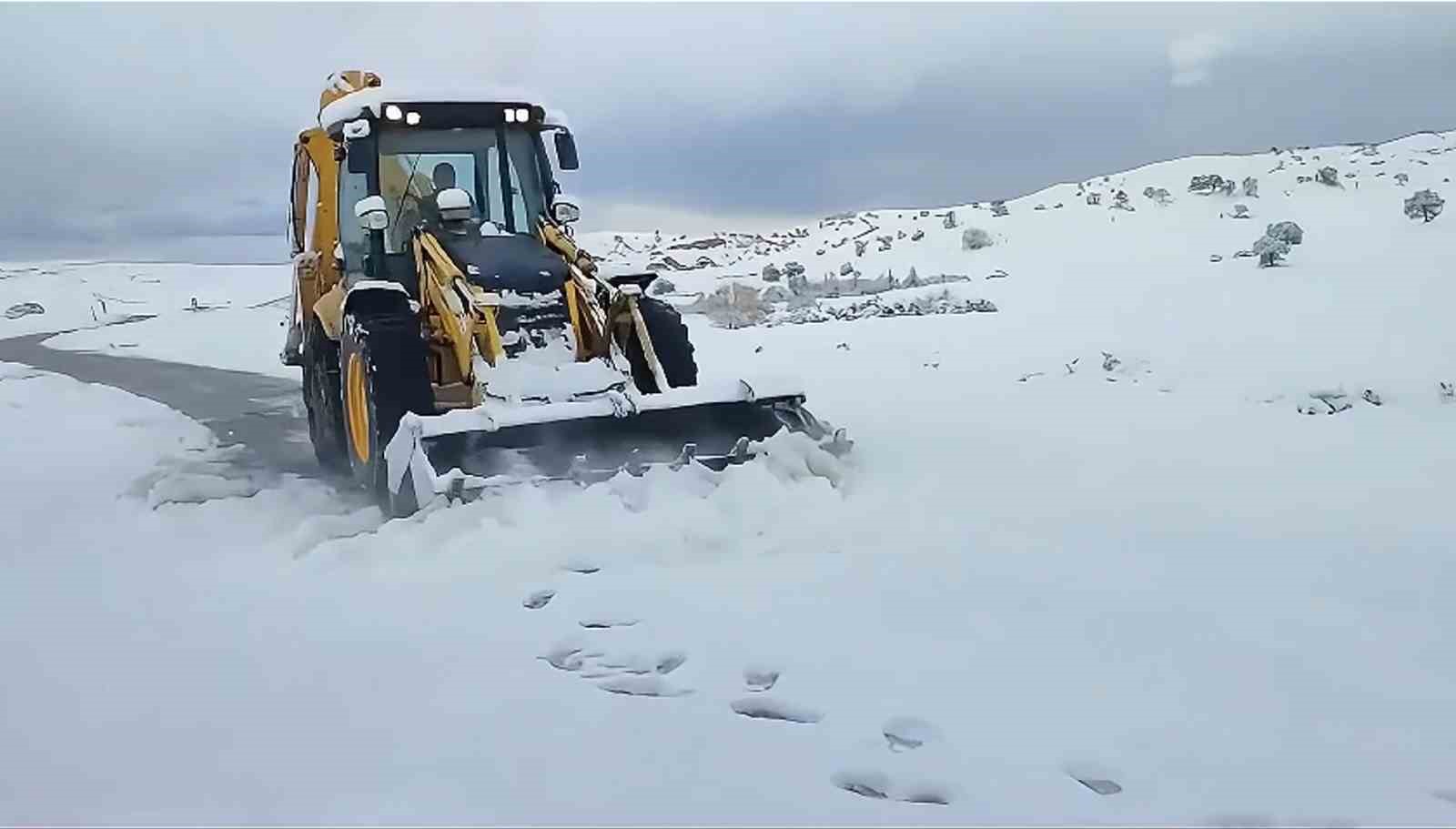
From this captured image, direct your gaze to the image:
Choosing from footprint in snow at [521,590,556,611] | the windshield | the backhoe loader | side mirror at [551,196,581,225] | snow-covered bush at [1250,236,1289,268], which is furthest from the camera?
snow-covered bush at [1250,236,1289,268]

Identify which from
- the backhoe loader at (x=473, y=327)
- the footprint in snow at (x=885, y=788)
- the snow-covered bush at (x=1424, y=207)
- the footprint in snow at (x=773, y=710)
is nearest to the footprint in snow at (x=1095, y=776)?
the footprint in snow at (x=885, y=788)

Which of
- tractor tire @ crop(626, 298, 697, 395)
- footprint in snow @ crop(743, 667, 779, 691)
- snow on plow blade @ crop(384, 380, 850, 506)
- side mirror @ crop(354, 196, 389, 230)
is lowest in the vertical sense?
footprint in snow @ crop(743, 667, 779, 691)

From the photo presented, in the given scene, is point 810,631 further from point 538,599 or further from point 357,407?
point 357,407

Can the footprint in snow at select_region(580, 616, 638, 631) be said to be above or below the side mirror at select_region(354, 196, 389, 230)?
below

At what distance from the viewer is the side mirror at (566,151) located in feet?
24.3

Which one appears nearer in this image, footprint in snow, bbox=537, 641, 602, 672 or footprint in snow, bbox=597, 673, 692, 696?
footprint in snow, bbox=597, 673, 692, 696

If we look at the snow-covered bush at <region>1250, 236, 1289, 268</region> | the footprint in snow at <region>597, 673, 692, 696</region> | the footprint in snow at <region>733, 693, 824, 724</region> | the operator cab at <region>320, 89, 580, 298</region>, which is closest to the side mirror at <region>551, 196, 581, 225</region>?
the operator cab at <region>320, 89, 580, 298</region>

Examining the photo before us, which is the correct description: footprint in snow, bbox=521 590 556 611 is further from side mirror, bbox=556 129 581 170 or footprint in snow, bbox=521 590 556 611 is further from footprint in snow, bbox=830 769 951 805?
side mirror, bbox=556 129 581 170

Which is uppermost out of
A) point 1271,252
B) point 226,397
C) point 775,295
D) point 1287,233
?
point 1287,233

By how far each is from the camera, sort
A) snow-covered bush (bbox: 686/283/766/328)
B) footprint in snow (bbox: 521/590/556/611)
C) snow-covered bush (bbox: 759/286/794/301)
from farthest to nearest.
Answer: snow-covered bush (bbox: 759/286/794/301) → snow-covered bush (bbox: 686/283/766/328) → footprint in snow (bbox: 521/590/556/611)

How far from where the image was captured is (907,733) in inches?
124

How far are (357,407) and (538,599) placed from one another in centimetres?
282

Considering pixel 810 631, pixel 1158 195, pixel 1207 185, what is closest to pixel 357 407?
pixel 810 631

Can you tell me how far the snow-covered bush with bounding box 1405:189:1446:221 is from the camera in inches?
674
